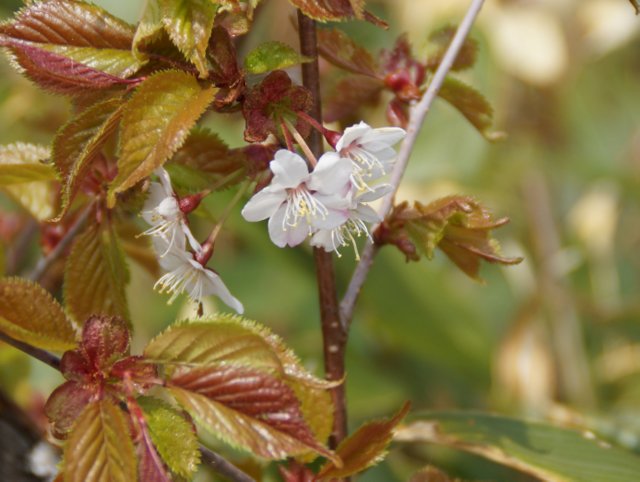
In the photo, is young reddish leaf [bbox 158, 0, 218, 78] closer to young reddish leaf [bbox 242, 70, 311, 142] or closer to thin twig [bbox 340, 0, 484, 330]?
young reddish leaf [bbox 242, 70, 311, 142]

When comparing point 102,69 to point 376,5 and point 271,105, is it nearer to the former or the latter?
point 271,105

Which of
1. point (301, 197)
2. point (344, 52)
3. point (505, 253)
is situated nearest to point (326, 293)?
point (301, 197)

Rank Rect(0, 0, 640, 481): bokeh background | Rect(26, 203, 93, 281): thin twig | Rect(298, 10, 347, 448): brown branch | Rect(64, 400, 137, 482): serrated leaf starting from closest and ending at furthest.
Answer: Rect(64, 400, 137, 482): serrated leaf → Rect(298, 10, 347, 448): brown branch → Rect(26, 203, 93, 281): thin twig → Rect(0, 0, 640, 481): bokeh background

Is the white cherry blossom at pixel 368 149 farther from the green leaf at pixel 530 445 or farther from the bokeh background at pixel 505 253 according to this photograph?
the bokeh background at pixel 505 253

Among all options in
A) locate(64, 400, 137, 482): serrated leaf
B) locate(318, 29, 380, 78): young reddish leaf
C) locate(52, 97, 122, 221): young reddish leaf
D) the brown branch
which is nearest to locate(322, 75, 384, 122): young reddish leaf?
→ locate(318, 29, 380, 78): young reddish leaf

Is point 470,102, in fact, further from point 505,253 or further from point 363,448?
point 505,253
